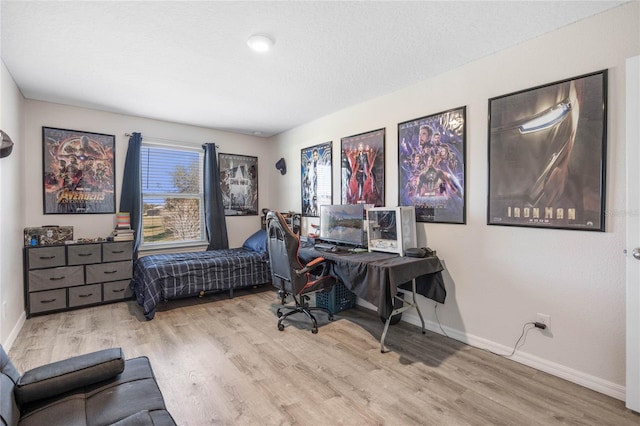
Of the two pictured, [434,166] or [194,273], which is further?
[194,273]

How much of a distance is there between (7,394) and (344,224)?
280cm

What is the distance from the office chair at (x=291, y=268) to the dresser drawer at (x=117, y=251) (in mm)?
1984

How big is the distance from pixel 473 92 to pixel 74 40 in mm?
3187

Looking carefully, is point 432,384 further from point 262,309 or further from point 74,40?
point 74,40

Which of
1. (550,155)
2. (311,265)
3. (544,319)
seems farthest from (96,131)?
(544,319)

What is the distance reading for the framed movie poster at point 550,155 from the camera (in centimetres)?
203

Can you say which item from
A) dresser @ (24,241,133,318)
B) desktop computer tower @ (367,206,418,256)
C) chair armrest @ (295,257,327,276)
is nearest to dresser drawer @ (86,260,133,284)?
dresser @ (24,241,133,318)

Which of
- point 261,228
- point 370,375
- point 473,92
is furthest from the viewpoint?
point 261,228

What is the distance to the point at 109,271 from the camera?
3.77 metres

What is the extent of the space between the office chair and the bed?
106 cm

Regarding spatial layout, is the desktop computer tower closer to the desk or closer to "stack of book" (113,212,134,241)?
the desk

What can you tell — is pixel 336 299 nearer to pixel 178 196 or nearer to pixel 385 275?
pixel 385 275

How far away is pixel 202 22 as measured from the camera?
2090mm

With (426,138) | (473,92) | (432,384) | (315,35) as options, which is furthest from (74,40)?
(432,384)
